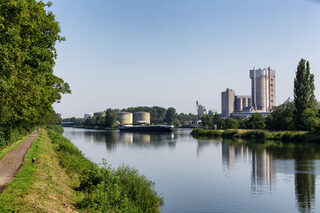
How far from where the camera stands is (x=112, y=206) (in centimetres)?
1505

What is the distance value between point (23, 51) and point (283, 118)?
88257 mm

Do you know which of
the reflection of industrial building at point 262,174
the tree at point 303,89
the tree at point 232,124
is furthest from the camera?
the tree at point 232,124

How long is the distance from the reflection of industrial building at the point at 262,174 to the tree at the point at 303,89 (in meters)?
46.4

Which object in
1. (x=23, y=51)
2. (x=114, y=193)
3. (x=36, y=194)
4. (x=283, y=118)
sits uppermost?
(x=23, y=51)

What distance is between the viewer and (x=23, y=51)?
19.0 metres

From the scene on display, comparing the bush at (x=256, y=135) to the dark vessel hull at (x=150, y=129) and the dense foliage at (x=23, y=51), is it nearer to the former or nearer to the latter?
the dense foliage at (x=23, y=51)

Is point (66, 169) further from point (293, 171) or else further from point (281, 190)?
point (293, 171)

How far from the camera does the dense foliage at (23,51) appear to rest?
49.7 ft

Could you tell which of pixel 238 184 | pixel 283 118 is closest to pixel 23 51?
pixel 238 184

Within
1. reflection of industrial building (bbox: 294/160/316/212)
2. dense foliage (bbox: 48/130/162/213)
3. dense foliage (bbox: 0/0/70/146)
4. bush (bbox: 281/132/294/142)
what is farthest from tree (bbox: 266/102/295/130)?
dense foliage (bbox: 48/130/162/213)

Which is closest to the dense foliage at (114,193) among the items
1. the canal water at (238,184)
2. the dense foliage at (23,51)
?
the canal water at (238,184)

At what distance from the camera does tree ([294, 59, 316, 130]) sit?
8656cm

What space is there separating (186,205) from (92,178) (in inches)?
313

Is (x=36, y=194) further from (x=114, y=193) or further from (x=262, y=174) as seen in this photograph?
(x=262, y=174)
